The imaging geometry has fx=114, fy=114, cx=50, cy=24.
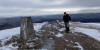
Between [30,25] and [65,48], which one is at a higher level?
[30,25]

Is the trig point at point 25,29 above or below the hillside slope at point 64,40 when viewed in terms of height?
above

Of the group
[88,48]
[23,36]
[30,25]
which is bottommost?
[88,48]

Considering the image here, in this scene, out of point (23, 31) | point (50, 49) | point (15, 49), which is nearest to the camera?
point (50, 49)

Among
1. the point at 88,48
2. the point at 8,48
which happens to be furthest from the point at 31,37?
the point at 88,48

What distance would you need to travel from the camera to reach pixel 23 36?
9828 mm

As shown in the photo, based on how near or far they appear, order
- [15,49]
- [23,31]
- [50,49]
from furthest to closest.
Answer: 1. [23,31]
2. [15,49]
3. [50,49]

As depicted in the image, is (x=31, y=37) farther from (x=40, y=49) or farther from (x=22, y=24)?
(x=40, y=49)

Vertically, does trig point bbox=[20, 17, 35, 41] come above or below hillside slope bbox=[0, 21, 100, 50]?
above

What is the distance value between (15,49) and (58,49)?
9.67 feet

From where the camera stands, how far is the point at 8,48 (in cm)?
814

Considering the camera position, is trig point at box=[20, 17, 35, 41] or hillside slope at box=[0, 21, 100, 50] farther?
trig point at box=[20, 17, 35, 41]

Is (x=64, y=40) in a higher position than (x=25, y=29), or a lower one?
lower

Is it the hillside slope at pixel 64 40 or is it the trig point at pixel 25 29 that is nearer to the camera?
the hillside slope at pixel 64 40

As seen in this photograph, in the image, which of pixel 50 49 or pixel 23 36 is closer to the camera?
pixel 50 49
